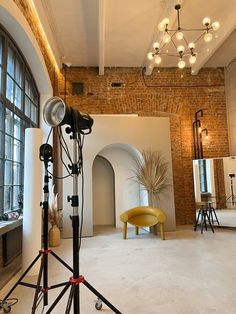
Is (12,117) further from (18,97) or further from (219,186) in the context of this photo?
(219,186)

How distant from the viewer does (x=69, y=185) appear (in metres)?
6.05

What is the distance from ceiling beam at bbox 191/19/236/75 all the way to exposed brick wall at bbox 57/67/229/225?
1.80 ft

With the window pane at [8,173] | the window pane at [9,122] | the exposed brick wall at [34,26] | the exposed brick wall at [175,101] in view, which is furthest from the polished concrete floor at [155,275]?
the exposed brick wall at [34,26]

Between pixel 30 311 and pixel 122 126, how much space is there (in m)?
4.65

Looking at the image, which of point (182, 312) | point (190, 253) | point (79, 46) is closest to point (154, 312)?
point (182, 312)

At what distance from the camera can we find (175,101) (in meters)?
7.72

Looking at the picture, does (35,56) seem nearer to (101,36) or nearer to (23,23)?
(23,23)

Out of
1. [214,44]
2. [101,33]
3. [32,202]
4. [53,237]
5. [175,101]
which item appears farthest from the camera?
[175,101]

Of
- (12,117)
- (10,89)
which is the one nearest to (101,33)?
(10,89)

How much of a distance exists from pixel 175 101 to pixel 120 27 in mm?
2802

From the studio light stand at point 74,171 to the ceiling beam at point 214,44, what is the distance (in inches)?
193

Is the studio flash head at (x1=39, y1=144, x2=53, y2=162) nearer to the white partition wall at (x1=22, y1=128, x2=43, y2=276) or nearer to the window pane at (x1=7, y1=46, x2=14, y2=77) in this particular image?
the white partition wall at (x1=22, y1=128, x2=43, y2=276)

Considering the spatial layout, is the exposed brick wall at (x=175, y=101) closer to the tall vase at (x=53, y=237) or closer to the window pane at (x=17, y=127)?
the window pane at (x=17, y=127)

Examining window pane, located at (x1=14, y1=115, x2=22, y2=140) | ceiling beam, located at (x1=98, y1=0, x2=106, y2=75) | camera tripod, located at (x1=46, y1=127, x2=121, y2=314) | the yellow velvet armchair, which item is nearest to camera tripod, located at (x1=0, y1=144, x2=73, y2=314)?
camera tripod, located at (x1=46, y1=127, x2=121, y2=314)
